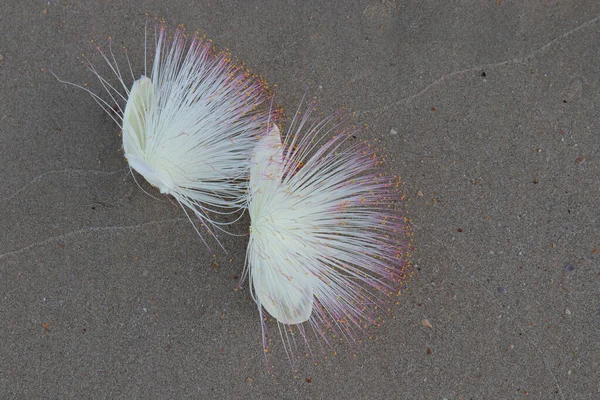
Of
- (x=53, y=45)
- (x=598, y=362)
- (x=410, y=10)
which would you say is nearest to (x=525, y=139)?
(x=410, y=10)

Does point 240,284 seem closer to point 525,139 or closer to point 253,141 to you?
point 253,141

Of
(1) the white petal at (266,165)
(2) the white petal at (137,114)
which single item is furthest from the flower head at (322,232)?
(2) the white petal at (137,114)

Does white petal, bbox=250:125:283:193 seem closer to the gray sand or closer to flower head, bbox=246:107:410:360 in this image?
flower head, bbox=246:107:410:360

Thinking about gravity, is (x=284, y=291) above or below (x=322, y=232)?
below

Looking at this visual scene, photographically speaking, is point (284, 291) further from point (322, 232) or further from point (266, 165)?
point (266, 165)

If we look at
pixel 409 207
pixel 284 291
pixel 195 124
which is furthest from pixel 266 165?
pixel 409 207

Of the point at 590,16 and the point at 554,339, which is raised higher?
the point at 590,16

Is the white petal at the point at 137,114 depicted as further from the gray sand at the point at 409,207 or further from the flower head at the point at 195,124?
the gray sand at the point at 409,207

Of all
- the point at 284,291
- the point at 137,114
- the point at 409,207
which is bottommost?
the point at 284,291

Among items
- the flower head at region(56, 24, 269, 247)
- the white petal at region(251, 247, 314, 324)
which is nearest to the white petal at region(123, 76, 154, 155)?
the flower head at region(56, 24, 269, 247)
